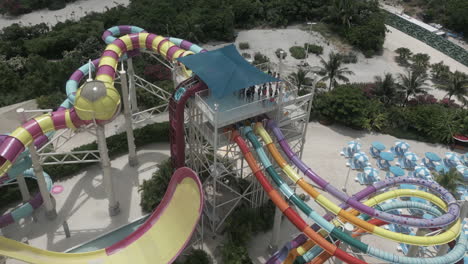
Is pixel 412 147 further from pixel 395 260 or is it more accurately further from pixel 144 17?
pixel 144 17

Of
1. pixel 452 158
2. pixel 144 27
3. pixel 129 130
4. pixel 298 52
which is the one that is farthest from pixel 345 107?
pixel 144 27

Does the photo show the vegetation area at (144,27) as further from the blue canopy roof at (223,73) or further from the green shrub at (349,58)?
the blue canopy roof at (223,73)

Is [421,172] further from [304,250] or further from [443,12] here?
[443,12]

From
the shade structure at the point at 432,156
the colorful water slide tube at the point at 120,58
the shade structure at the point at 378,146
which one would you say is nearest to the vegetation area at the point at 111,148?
the colorful water slide tube at the point at 120,58

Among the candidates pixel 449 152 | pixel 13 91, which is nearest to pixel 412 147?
pixel 449 152

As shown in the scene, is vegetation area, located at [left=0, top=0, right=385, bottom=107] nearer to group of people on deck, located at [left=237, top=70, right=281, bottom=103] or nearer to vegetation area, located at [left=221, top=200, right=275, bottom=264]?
group of people on deck, located at [left=237, top=70, right=281, bottom=103]

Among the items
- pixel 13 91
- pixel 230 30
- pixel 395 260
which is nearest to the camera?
pixel 395 260

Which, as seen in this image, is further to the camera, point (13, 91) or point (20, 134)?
point (13, 91)
